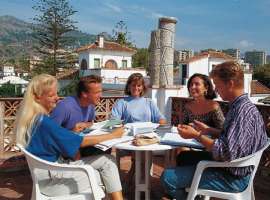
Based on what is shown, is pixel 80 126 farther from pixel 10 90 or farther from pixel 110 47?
pixel 110 47

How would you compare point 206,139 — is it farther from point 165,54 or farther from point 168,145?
point 165,54

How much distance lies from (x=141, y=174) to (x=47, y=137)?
1462 millimetres

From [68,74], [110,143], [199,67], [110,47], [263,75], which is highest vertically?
[110,47]

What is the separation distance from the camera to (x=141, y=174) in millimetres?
3578

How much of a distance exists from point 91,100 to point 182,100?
7.87 ft

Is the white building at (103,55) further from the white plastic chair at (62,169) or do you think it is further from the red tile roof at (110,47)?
the white plastic chair at (62,169)

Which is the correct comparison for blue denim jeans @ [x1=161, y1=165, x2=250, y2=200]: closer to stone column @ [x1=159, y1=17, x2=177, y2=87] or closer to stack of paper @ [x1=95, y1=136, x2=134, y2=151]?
stack of paper @ [x1=95, y1=136, x2=134, y2=151]

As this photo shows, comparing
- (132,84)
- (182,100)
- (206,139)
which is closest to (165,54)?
(182,100)

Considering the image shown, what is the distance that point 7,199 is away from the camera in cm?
389

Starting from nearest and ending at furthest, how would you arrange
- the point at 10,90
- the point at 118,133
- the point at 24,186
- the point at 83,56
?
the point at 118,133, the point at 24,186, the point at 10,90, the point at 83,56

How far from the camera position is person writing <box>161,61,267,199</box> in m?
2.28

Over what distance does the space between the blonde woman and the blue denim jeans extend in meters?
0.59

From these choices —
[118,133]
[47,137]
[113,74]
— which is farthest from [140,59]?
[47,137]

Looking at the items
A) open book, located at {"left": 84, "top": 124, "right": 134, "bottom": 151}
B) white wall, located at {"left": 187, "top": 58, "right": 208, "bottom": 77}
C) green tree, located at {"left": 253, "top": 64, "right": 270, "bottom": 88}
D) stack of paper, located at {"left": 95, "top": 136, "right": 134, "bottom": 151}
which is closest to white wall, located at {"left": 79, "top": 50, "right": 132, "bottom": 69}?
white wall, located at {"left": 187, "top": 58, "right": 208, "bottom": 77}
